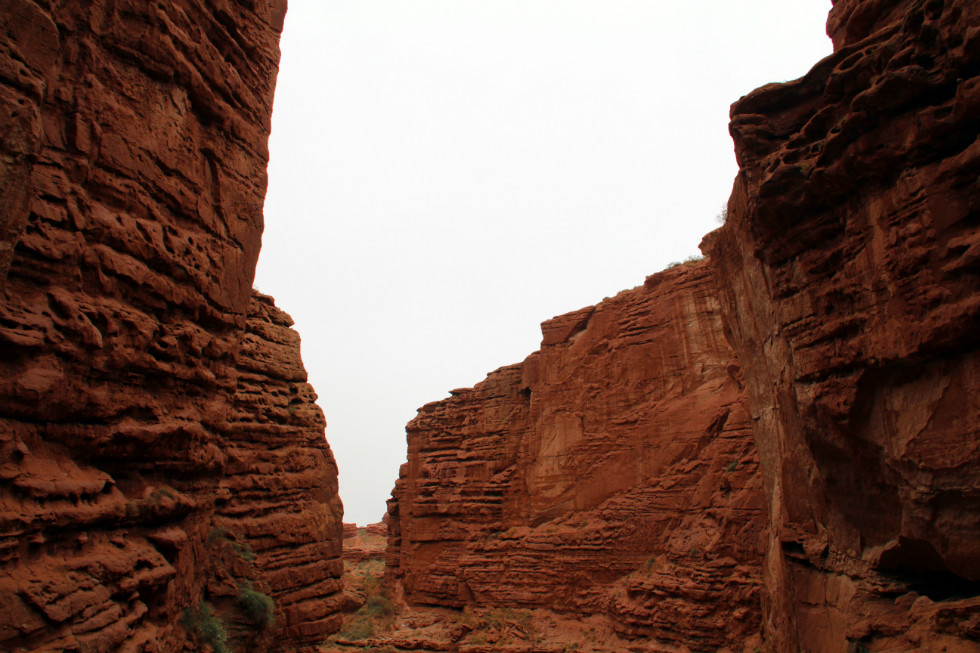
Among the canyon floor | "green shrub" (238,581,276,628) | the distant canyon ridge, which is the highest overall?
the distant canyon ridge

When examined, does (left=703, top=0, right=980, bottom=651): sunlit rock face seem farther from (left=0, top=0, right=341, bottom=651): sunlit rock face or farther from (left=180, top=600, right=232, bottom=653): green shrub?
(left=180, top=600, right=232, bottom=653): green shrub

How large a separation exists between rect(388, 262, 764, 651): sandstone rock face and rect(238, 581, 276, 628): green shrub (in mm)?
11302

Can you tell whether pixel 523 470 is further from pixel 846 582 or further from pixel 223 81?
pixel 223 81

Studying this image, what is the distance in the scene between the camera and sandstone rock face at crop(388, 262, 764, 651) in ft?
51.1

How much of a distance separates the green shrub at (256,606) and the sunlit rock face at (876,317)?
7.13 meters

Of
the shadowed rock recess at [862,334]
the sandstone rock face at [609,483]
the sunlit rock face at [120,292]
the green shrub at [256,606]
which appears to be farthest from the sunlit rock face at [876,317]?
the sandstone rock face at [609,483]

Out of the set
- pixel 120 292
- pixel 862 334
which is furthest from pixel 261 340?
pixel 862 334

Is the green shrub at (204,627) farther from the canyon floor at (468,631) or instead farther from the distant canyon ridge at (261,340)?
the canyon floor at (468,631)

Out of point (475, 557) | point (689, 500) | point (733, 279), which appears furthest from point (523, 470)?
point (733, 279)

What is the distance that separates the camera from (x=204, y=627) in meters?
5.87

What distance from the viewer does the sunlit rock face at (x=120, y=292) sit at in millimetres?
3652

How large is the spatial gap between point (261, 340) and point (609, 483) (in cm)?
1298

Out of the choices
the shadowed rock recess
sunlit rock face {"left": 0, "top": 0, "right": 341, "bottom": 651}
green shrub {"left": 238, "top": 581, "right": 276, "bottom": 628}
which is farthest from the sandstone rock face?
sunlit rock face {"left": 0, "top": 0, "right": 341, "bottom": 651}

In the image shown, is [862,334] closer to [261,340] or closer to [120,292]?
[120,292]
